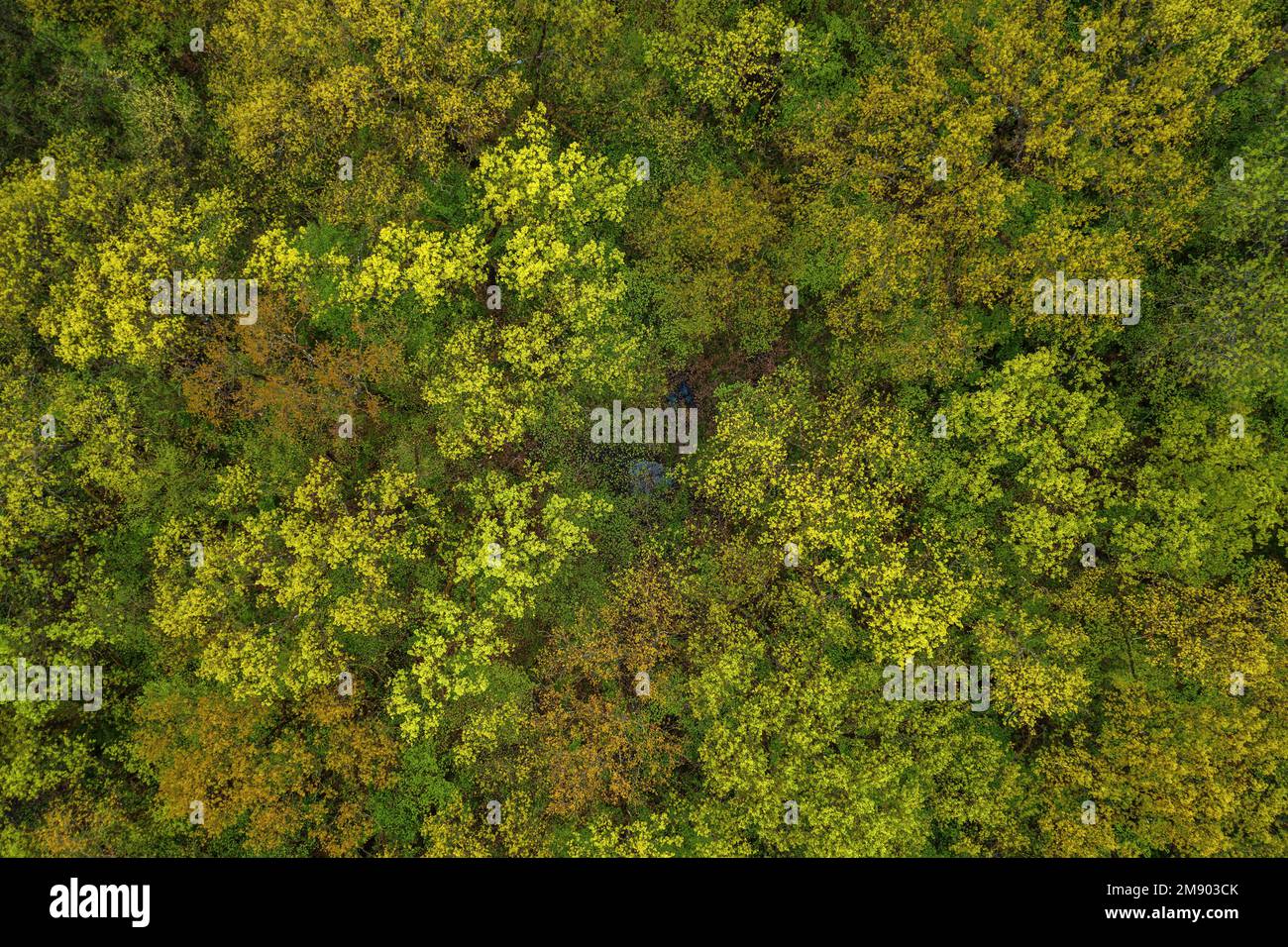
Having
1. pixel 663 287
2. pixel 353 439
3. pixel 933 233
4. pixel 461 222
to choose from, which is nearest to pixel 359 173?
pixel 461 222

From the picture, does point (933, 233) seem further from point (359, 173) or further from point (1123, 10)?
point (359, 173)

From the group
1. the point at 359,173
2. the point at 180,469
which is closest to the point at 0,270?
the point at 180,469
